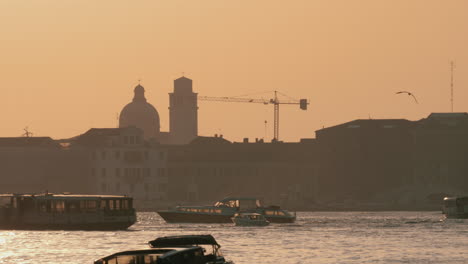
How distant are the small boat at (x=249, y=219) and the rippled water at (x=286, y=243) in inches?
93.3

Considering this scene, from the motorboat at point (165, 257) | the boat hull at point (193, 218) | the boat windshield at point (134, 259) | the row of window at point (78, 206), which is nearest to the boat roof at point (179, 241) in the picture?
the motorboat at point (165, 257)

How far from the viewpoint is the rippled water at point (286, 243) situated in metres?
93.2

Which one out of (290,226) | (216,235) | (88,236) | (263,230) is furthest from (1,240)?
(290,226)

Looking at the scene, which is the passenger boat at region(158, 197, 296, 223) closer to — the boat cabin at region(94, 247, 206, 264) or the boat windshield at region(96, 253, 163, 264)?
the boat cabin at region(94, 247, 206, 264)

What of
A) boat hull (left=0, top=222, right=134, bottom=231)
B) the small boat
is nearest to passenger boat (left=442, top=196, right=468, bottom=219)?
the small boat

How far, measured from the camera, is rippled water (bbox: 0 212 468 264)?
93.2 m

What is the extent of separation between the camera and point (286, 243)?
108000 mm

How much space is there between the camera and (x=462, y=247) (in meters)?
102

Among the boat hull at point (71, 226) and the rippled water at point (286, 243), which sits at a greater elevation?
the boat hull at point (71, 226)

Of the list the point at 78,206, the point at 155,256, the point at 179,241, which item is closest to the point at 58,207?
the point at 78,206

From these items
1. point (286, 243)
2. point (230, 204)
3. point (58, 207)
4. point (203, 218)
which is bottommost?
point (286, 243)

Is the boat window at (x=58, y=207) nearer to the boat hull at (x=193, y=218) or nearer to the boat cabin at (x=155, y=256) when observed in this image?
the boat hull at (x=193, y=218)

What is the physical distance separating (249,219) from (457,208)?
31645mm

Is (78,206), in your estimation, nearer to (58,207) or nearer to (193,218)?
(58,207)
